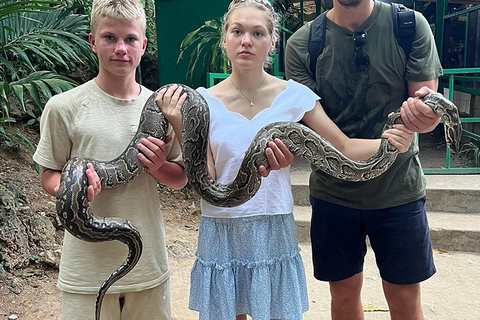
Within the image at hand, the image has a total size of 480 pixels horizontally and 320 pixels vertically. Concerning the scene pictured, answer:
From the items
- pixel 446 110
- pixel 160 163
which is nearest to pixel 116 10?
pixel 160 163

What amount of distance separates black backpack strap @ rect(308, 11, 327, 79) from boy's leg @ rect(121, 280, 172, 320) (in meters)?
1.64

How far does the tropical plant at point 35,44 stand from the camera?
3.93 metres

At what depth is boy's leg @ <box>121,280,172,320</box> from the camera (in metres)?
2.48

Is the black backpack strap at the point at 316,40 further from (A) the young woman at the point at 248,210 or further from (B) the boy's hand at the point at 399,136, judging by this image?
(B) the boy's hand at the point at 399,136

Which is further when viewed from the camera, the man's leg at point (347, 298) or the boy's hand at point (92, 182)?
the man's leg at point (347, 298)

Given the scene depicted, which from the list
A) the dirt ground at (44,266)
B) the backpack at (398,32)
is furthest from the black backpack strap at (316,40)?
the dirt ground at (44,266)

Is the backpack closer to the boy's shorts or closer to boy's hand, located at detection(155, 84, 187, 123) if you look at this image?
boy's hand, located at detection(155, 84, 187, 123)

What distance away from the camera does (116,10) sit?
7.88 ft

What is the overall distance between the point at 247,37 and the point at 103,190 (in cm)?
114

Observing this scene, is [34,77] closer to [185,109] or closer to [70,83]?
[70,83]

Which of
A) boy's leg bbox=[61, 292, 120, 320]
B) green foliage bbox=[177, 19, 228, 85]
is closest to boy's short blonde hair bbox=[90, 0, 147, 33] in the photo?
boy's leg bbox=[61, 292, 120, 320]

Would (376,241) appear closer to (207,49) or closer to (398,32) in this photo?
(398,32)

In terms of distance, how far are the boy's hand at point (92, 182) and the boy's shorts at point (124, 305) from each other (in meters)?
0.54

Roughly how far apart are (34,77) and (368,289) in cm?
397
